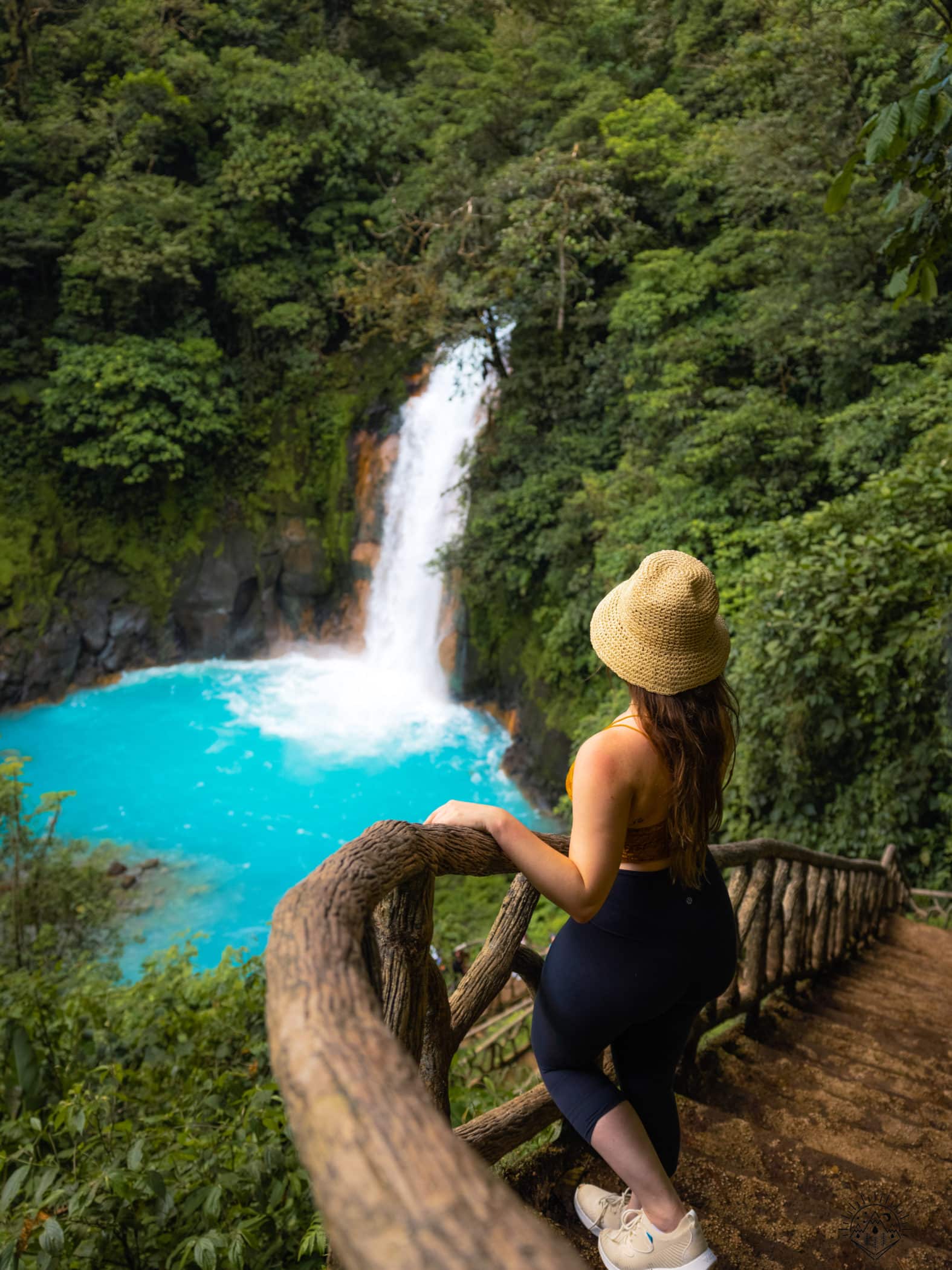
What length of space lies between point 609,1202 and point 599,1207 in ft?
0.08

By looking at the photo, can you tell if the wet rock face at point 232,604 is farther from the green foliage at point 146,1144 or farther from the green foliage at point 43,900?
the green foliage at point 146,1144

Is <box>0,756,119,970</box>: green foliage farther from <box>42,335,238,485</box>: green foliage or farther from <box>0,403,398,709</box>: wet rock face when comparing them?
<box>42,335,238,485</box>: green foliage

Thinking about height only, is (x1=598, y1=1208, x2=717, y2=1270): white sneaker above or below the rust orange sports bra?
below

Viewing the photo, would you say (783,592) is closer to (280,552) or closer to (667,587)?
(667,587)

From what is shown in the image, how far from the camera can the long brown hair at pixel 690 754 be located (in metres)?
1.40

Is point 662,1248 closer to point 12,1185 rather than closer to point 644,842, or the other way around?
point 644,842

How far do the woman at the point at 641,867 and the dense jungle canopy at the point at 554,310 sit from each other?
1.97m

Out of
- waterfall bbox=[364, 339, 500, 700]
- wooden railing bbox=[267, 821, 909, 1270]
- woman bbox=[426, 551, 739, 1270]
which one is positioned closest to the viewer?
wooden railing bbox=[267, 821, 909, 1270]

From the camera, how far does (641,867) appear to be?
1.46 meters

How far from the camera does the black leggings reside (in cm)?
145

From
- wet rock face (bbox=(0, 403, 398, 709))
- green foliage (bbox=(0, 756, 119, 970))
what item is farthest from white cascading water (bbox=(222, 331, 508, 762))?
green foliage (bbox=(0, 756, 119, 970))

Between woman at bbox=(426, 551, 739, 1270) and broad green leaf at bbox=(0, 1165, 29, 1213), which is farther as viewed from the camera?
broad green leaf at bbox=(0, 1165, 29, 1213)

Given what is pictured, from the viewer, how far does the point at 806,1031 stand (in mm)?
3191

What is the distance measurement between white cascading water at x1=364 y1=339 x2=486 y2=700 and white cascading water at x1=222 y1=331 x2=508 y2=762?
0.05ft
